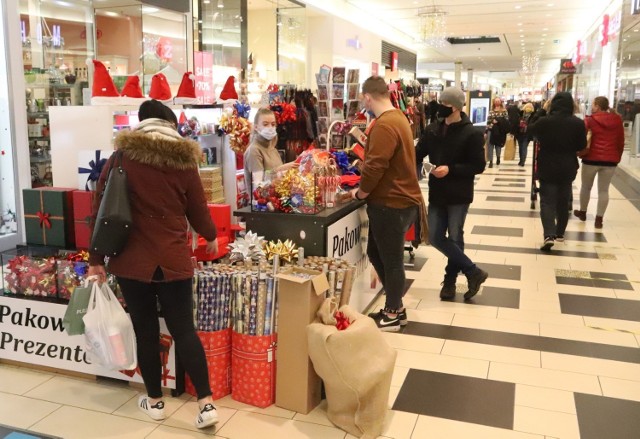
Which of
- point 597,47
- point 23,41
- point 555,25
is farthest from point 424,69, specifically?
point 23,41

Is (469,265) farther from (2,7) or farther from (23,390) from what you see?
(2,7)

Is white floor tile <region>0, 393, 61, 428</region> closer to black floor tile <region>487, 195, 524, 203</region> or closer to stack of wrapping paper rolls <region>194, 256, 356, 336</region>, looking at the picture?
stack of wrapping paper rolls <region>194, 256, 356, 336</region>

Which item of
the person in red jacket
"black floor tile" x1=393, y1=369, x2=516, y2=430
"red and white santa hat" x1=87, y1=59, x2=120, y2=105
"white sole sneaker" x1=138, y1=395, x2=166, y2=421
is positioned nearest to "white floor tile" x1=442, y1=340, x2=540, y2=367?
"black floor tile" x1=393, y1=369, x2=516, y2=430

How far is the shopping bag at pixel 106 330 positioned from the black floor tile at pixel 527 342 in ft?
6.11

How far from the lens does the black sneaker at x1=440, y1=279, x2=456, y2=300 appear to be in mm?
4609

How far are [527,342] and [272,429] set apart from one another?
1.80 metres

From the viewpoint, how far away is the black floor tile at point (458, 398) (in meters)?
2.86

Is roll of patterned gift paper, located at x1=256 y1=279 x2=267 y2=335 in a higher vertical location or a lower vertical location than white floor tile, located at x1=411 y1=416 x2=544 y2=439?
higher

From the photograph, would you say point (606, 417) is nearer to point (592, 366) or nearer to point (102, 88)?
point (592, 366)

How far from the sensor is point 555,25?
17656mm

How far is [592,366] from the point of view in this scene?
342 centimetres

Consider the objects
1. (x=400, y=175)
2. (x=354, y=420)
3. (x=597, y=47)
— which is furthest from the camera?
(x=597, y=47)

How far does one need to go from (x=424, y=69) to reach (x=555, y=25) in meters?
16.6

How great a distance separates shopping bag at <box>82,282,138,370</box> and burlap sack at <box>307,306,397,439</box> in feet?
2.58
